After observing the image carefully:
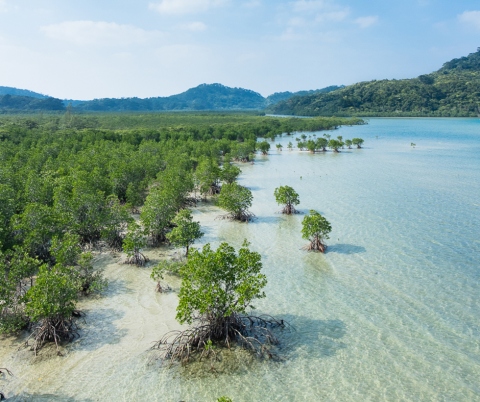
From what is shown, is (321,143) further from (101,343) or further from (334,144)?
(101,343)

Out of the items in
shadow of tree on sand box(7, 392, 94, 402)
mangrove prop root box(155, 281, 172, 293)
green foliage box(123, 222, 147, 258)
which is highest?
green foliage box(123, 222, 147, 258)

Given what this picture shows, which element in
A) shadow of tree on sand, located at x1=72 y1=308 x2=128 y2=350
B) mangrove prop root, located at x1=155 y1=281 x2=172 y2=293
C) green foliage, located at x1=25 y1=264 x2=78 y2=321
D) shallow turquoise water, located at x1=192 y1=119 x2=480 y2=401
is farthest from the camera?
mangrove prop root, located at x1=155 y1=281 x2=172 y2=293

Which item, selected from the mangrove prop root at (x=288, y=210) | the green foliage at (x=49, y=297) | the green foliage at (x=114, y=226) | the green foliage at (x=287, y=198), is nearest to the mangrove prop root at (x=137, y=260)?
the green foliage at (x=114, y=226)

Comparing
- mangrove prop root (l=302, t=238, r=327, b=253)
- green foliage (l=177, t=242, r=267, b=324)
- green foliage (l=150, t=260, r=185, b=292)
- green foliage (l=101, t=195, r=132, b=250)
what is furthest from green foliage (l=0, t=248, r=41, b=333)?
mangrove prop root (l=302, t=238, r=327, b=253)

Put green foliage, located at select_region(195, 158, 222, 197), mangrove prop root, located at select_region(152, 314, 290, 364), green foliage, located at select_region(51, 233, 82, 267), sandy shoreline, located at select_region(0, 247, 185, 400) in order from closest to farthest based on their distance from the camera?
sandy shoreline, located at select_region(0, 247, 185, 400) < mangrove prop root, located at select_region(152, 314, 290, 364) < green foliage, located at select_region(51, 233, 82, 267) < green foliage, located at select_region(195, 158, 222, 197)

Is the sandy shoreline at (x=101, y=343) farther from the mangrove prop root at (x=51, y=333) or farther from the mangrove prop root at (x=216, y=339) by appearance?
the mangrove prop root at (x=216, y=339)

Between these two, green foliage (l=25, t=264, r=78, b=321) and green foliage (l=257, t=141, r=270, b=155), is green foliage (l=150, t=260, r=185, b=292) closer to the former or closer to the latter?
green foliage (l=25, t=264, r=78, b=321)

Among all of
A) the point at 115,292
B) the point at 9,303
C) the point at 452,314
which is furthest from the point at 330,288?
the point at 9,303
